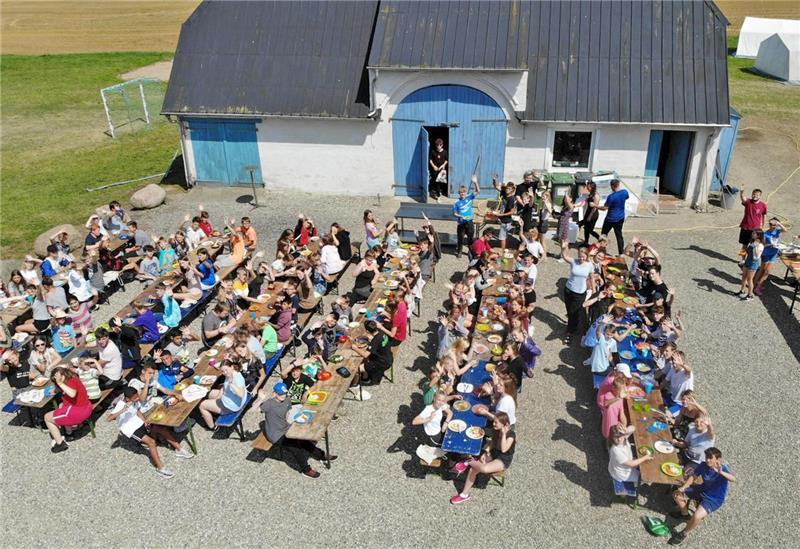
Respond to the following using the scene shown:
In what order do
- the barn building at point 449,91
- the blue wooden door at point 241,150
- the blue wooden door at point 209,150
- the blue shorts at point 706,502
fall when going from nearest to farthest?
the blue shorts at point 706,502, the barn building at point 449,91, the blue wooden door at point 241,150, the blue wooden door at point 209,150

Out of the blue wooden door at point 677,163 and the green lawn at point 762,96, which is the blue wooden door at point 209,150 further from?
the green lawn at point 762,96

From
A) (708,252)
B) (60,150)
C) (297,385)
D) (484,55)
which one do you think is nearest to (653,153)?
(708,252)

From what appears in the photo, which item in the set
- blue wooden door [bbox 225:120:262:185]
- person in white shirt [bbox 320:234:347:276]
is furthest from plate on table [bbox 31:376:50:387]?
blue wooden door [bbox 225:120:262:185]

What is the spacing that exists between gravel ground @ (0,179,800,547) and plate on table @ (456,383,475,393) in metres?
1.18

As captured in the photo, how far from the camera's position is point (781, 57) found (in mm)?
36875

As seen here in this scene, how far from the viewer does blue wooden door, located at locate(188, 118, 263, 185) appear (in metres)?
21.7

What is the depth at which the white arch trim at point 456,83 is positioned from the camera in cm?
1948

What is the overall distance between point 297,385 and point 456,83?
1208 centimetres

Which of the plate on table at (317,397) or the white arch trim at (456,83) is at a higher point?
the white arch trim at (456,83)

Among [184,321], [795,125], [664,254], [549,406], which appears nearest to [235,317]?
[184,321]

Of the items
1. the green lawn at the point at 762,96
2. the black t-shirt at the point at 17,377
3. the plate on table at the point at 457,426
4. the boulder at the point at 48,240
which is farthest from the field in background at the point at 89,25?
the plate on table at the point at 457,426

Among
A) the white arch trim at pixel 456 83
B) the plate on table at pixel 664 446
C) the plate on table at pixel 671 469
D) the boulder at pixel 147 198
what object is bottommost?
the boulder at pixel 147 198

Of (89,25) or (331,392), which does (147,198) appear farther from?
(89,25)

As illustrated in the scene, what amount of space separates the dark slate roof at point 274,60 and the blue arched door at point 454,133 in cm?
158
